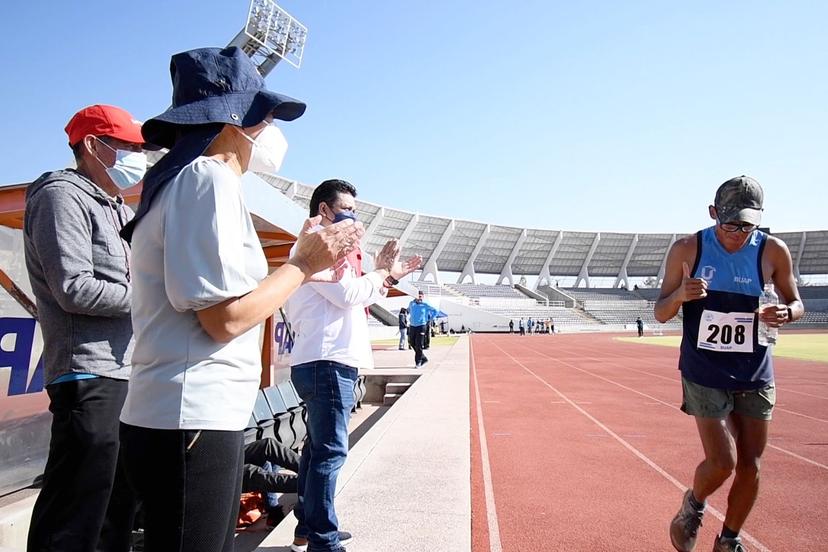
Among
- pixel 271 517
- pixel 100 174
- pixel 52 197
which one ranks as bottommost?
pixel 271 517

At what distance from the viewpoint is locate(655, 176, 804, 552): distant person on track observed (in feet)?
8.35

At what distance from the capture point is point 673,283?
9.62 feet

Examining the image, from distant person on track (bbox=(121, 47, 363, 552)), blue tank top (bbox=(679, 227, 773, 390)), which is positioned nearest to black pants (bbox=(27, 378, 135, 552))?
distant person on track (bbox=(121, 47, 363, 552))

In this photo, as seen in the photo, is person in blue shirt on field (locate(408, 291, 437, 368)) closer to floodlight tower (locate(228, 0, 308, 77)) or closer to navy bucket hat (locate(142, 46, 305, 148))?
navy bucket hat (locate(142, 46, 305, 148))

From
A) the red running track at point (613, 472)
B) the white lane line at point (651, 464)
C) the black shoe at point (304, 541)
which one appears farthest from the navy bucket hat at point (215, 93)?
the white lane line at point (651, 464)

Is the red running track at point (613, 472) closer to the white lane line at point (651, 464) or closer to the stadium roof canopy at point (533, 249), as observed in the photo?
the white lane line at point (651, 464)

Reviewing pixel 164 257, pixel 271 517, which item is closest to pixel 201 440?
pixel 164 257

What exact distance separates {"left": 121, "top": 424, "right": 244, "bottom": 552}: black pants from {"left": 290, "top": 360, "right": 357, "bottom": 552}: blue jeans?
1.23 m

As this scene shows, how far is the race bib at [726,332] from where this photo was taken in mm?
2617

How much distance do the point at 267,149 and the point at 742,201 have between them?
2313mm

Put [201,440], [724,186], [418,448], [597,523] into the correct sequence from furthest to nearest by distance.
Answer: [418,448], [597,523], [724,186], [201,440]

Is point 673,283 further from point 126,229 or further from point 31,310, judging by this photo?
point 31,310

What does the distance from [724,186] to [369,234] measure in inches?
2080

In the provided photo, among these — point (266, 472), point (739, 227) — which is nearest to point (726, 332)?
point (739, 227)
